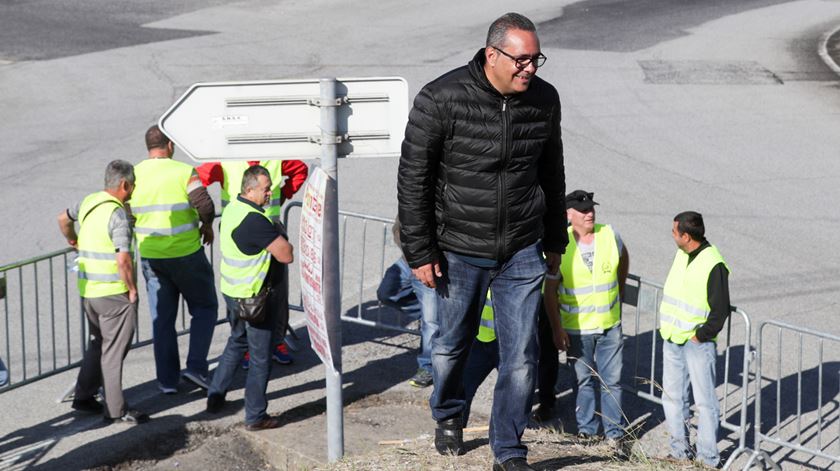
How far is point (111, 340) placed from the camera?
823 cm

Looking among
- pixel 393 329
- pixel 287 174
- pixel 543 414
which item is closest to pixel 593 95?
pixel 393 329

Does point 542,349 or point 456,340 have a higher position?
point 456,340

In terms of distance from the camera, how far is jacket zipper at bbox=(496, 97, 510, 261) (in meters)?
5.19

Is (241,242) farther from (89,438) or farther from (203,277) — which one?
(89,438)

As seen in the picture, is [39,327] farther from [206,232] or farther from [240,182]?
[240,182]

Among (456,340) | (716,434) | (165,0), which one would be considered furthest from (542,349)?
(165,0)

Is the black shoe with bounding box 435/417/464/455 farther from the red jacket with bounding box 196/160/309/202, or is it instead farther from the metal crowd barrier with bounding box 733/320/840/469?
the red jacket with bounding box 196/160/309/202

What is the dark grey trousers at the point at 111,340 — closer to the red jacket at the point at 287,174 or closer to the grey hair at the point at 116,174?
the grey hair at the point at 116,174

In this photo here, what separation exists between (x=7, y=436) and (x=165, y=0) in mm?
19891

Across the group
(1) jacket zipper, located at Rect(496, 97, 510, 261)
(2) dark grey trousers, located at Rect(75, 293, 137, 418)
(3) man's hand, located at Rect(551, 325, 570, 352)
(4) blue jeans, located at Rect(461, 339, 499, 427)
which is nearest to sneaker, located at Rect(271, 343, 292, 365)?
(2) dark grey trousers, located at Rect(75, 293, 137, 418)

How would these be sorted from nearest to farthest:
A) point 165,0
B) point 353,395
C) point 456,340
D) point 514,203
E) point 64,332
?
1. point 514,203
2. point 456,340
3. point 353,395
4. point 64,332
5. point 165,0

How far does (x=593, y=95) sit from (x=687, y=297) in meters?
10.9

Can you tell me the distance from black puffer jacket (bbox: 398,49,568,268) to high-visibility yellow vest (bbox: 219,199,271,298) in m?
2.92

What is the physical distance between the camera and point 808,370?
9.33 m
